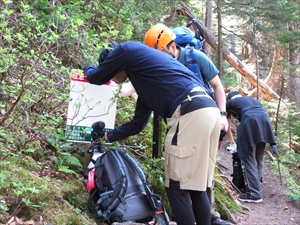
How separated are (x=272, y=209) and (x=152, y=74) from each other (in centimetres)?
438

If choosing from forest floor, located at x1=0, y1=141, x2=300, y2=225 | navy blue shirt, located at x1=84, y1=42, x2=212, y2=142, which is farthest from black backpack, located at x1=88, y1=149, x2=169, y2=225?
forest floor, located at x1=0, y1=141, x2=300, y2=225

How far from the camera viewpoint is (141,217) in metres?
3.41

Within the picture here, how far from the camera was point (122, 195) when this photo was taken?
3.35 metres

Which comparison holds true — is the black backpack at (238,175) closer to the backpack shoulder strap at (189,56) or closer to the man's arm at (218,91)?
the man's arm at (218,91)

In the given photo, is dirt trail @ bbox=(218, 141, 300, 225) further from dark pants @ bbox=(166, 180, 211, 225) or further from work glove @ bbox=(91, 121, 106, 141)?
work glove @ bbox=(91, 121, 106, 141)

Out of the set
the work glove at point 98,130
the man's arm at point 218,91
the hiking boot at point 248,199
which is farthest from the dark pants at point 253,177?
the work glove at point 98,130

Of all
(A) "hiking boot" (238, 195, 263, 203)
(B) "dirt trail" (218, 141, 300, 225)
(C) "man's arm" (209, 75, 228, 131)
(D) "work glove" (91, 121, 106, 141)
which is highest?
(C) "man's arm" (209, 75, 228, 131)

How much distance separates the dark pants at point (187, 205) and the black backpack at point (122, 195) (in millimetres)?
235

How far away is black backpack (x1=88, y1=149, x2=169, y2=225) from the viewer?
330 centimetres

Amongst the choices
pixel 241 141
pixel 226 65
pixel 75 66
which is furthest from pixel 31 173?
pixel 226 65

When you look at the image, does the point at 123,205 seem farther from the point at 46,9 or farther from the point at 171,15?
the point at 171,15

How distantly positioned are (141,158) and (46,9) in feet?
9.75

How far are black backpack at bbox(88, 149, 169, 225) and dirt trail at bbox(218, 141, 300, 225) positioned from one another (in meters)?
2.08

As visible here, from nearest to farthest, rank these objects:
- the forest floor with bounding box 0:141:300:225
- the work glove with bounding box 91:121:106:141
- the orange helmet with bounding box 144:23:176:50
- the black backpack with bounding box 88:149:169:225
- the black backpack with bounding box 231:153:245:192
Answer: the black backpack with bounding box 88:149:169:225 < the orange helmet with bounding box 144:23:176:50 < the work glove with bounding box 91:121:106:141 < the forest floor with bounding box 0:141:300:225 < the black backpack with bounding box 231:153:245:192
